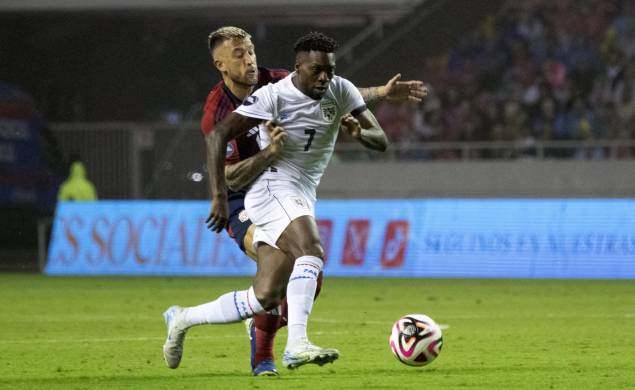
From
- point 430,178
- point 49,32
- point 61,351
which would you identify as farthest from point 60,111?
point 61,351

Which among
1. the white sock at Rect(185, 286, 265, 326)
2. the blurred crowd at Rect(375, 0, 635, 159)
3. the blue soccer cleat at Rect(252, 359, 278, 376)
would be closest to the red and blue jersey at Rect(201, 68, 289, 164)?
the white sock at Rect(185, 286, 265, 326)

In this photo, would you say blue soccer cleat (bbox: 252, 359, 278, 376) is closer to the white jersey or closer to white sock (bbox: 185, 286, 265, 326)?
white sock (bbox: 185, 286, 265, 326)

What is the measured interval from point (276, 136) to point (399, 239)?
505 inches

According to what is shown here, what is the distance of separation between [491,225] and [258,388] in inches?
508

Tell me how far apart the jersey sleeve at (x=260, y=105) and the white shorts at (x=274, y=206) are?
1.56 feet

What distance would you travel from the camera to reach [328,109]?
8594 millimetres

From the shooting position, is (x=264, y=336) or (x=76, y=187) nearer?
(x=264, y=336)

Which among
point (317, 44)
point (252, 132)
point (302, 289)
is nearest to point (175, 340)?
point (302, 289)

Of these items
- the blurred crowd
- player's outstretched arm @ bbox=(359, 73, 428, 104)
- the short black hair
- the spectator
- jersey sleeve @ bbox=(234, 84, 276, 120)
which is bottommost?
jersey sleeve @ bbox=(234, 84, 276, 120)

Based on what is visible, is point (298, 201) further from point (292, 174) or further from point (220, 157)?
point (220, 157)

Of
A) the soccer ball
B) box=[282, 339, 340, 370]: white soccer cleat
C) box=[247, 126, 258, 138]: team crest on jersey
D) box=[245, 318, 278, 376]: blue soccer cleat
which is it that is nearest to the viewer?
box=[282, 339, 340, 370]: white soccer cleat

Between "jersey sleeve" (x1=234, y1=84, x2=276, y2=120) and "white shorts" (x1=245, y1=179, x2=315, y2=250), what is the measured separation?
47 cm

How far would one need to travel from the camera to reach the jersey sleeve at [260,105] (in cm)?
835

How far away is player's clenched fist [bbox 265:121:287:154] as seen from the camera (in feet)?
27.0
